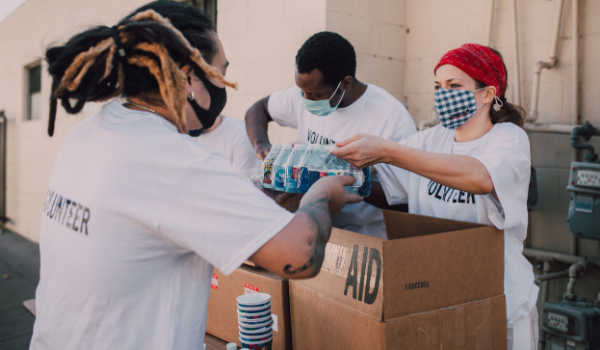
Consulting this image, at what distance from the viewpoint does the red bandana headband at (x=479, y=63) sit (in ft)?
5.32

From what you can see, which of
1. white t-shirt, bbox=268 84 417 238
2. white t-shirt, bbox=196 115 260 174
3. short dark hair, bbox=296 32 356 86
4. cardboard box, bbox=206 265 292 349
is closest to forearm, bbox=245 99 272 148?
white t-shirt, bbox=196 115 260 174

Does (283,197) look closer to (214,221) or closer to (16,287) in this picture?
(214,221)

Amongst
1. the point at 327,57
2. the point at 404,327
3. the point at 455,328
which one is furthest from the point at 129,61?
the point at 327,57

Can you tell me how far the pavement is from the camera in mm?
4410

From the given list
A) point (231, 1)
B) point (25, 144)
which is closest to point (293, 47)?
point (231, 1)

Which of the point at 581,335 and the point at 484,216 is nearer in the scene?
the point at 484,216

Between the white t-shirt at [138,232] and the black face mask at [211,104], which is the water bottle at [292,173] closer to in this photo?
the black face mask at [211,104]

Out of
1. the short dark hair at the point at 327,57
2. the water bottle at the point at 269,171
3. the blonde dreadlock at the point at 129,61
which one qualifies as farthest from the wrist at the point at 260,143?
the blonde dreadlock at the point at 129,61

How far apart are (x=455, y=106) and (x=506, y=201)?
A: 0.45m

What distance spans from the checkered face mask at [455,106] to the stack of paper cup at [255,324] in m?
0.97

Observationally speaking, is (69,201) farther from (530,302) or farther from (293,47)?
(293,47)

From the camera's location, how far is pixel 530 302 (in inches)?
55.7

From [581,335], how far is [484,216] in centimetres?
177

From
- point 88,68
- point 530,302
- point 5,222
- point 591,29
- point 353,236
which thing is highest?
point 591,29
